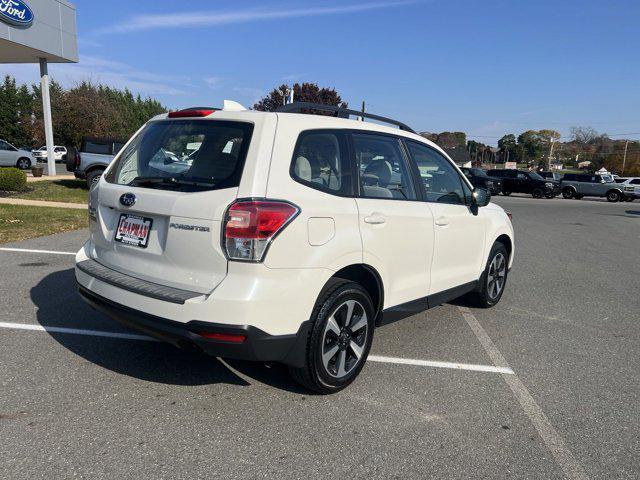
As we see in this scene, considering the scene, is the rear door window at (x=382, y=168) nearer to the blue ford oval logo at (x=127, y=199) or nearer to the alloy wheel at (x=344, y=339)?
the alloy wheel at (x=344, y=339)

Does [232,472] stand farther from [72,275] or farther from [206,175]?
[72,275]

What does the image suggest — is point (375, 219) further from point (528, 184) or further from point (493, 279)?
point (528, 184)

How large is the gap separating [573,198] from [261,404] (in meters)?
37.0

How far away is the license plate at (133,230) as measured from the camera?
10.3 ft

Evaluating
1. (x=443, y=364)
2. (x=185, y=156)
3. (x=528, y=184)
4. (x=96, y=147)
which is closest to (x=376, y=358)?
(x=443, y=364)

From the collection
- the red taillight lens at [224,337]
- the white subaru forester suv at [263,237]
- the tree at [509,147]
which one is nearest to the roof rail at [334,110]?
the white subaru forester suv at [263,237]

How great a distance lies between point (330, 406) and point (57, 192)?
15.5 metres

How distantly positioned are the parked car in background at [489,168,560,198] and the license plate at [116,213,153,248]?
33.3 metres

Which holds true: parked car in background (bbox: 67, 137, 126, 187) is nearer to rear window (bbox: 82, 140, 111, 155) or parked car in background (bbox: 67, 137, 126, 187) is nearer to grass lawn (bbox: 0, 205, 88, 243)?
rear window (bbox: 82, 140, 111, 155)

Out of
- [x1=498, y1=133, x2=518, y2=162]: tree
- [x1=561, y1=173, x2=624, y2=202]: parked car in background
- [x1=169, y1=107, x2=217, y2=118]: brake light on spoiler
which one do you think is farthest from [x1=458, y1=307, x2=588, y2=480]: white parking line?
[x1=498, y1=133, x2=518, y2=162]: tree

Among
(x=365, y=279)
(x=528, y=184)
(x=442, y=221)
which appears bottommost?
(x=528, y=184)

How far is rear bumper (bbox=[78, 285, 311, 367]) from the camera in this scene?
2773mm

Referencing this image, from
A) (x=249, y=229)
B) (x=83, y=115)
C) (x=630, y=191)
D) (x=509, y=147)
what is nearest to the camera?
(x=249, y=229)

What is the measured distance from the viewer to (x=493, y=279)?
554 cm
